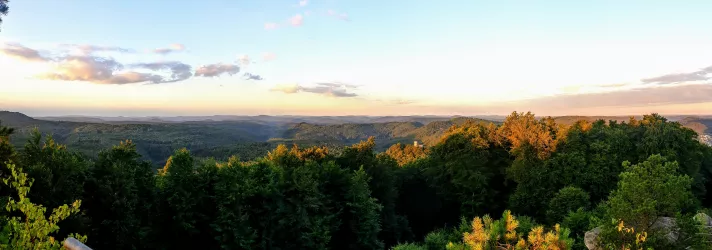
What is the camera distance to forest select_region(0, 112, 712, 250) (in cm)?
1070

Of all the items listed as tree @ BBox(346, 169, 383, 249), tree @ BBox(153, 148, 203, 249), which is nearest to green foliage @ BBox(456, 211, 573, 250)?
tree @ BBox(346, 169, 383, 249)

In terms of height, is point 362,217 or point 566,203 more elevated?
point 566,203

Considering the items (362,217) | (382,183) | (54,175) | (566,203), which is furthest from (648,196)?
(54,175)

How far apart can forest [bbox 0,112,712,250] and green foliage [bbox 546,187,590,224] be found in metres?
0.09

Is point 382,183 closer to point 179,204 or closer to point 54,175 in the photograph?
point 179,204

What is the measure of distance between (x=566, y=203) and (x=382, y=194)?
1313cm

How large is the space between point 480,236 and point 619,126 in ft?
110

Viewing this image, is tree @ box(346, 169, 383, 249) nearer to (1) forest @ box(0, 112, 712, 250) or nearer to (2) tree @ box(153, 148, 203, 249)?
(1) forest @ box(0, 112, 712, 250)

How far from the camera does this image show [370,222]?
963 inches

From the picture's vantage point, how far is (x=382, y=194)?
101ft

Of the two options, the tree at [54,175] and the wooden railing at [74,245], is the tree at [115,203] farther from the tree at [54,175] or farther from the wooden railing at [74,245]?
the wooden railing at [74,245]

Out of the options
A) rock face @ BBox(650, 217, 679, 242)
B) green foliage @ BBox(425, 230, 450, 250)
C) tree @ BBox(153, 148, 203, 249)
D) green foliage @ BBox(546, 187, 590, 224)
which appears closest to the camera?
rock face @ BBox(650, 217, 679, 242)

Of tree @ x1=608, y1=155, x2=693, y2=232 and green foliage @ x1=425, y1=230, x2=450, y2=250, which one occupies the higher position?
tree @ x1=608, y1=155, x2=693, y2=232

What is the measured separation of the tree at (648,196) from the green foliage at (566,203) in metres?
16.1
